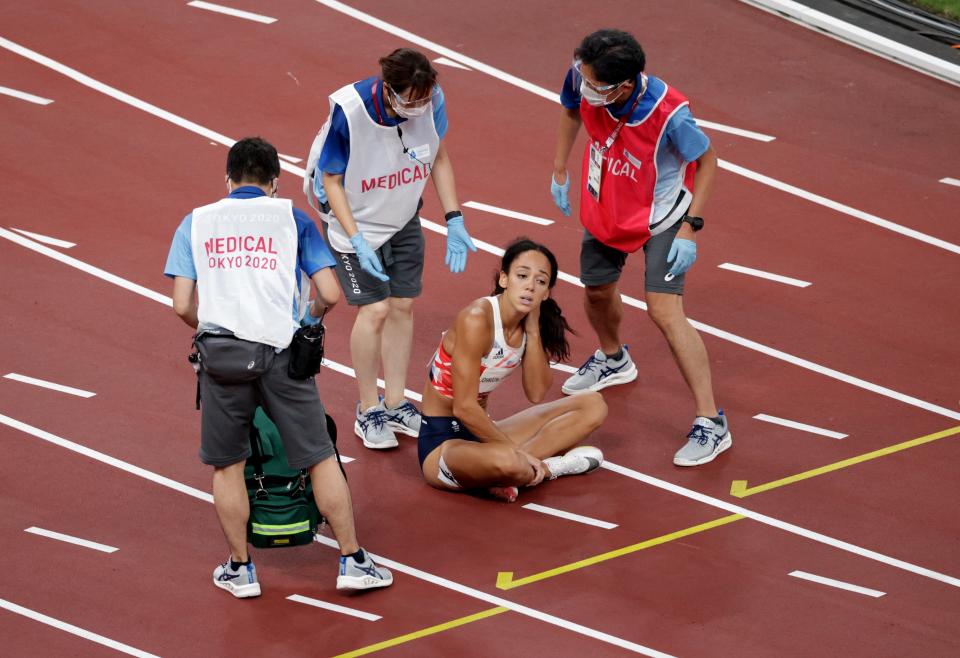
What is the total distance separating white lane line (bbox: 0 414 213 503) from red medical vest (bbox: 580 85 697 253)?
269cm

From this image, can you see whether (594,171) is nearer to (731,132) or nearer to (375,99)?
(375,99)

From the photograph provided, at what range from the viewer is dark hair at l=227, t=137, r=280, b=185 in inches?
279

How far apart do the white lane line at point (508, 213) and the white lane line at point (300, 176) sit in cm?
33

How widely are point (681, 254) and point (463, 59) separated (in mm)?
5691

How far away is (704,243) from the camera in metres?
11.0

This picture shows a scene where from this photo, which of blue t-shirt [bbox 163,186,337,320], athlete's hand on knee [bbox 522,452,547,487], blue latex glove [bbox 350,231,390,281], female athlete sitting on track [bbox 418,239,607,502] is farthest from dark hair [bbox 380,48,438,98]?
athlete's hand on knee [bbox 522,452,547,487]

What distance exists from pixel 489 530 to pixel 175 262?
2234 mm

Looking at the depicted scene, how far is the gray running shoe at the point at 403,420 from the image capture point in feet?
29.5

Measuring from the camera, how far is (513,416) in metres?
8.63

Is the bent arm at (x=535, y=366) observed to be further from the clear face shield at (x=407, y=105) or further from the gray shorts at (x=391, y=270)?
the clear face shield at (x=407, y=105)

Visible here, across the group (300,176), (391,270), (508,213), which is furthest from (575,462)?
(300,176)

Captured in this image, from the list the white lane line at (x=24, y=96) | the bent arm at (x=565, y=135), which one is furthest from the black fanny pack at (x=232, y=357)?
the white lane line at (x=24, y=96)

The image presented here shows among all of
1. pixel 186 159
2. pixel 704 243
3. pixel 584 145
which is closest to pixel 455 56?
pixel 584 145

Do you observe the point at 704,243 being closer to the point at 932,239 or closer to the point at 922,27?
the point at 932,239
